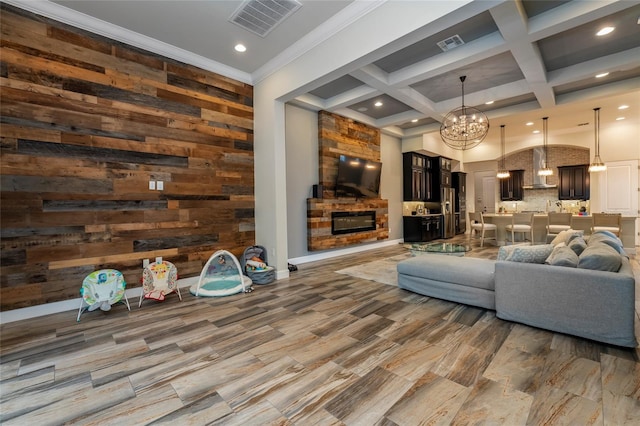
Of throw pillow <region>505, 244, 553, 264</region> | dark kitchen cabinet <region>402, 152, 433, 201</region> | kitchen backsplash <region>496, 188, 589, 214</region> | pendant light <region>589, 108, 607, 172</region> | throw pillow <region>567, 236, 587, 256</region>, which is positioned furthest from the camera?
kitchen backsplash <region>496, 188, 589, 214</region>

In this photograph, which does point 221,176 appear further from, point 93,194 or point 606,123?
point 606,123

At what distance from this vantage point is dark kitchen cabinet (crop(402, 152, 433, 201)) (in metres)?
8.47

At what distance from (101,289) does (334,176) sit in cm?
460

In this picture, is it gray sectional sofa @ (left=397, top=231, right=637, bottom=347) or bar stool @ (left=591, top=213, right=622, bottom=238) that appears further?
bar stool @ (left=591, top=213, right=622, bottom=238)

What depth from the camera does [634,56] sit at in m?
4.02

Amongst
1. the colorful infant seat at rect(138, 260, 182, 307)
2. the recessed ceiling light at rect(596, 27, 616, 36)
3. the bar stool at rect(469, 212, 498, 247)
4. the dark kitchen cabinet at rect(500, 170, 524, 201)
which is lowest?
the colorful infant seat at rect(138, 260, 182, 307)

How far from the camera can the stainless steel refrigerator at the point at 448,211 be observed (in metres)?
9.30

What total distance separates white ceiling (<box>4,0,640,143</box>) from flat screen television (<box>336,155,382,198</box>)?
1.38 m

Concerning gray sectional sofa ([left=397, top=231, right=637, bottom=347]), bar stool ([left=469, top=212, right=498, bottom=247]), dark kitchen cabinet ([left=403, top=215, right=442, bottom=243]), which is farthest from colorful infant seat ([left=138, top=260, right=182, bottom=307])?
bar stool ([left=469, top=212, right=498, bottom=247])

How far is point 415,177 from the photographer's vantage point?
8.59 meters

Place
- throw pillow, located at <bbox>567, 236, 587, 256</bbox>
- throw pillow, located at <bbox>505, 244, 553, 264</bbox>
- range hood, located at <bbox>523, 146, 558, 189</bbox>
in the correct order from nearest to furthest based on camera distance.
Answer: throw pillow, located at <bbox>505, 244, 553, 264</bbox>, throw pillow, located at <bbox>567, 236, 587, 256</bbox>, range hood, located at <bbox>523, 146, 558, 189</bbox>

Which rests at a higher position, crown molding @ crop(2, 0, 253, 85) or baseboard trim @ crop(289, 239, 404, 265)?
crown molding @ crop(2, 0, 253, 85)

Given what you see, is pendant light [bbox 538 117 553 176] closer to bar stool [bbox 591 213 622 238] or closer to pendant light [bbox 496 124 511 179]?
pendant light [bbox 496 124 511 179]

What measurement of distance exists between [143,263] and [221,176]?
1669mm
